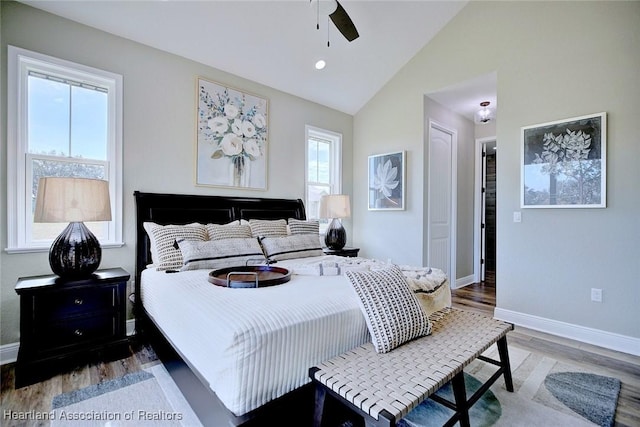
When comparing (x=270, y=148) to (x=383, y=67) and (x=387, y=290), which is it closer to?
(x=383, y=67)

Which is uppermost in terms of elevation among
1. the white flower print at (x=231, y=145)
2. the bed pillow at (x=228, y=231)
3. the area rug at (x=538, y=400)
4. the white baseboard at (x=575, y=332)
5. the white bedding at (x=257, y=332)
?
the white flower print at (x=231, y=145)

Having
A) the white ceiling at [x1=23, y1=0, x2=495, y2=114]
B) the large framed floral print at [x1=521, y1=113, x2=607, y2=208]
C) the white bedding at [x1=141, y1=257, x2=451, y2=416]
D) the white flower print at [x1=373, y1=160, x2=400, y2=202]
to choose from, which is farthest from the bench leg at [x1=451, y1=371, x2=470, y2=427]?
the white flower print at [x1=373, y1=160, x2=400, y2=202]

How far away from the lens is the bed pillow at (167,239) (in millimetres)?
2570

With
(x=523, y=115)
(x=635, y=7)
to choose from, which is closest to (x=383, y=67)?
(x=523, y=115)

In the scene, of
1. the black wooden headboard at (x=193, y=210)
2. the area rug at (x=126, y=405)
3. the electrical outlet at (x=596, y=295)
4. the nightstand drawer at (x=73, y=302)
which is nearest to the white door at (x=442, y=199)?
the electrical outlet at (x=596, y=295)

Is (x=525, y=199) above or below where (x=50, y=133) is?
below

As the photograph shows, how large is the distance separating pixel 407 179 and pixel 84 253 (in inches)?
144

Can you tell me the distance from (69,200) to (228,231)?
1.23 m

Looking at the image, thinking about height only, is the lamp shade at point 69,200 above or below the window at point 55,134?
below

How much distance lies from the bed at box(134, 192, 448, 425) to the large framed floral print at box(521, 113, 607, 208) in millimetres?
1809

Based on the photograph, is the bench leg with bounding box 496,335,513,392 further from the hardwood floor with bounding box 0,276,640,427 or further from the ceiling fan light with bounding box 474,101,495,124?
the ceiling fan light with bounding box 474,101,495,124

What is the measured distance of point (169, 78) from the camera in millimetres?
3184

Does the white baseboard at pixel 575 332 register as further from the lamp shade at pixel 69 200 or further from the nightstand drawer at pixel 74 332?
the lamp shade at pixel 69 200

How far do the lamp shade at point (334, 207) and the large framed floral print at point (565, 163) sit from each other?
2.02 m
